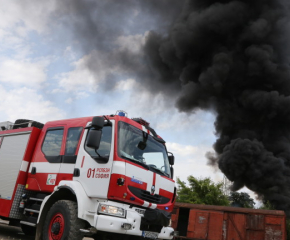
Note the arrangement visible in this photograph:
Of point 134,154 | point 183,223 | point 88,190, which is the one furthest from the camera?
point 183,223

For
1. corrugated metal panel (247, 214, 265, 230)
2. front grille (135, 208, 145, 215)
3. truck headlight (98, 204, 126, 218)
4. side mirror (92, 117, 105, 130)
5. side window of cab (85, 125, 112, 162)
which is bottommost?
truck headlight (98, 204, 126, 218)

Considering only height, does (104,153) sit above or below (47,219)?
above

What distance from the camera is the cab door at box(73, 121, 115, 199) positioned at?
181 inches

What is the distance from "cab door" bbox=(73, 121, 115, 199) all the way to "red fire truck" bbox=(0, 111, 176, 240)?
0.02 metres

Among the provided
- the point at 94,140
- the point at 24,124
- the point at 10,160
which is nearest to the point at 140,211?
the point at 94,140

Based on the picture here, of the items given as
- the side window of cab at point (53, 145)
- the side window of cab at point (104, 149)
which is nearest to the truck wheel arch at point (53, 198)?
the side window of cab at point (53, 145)

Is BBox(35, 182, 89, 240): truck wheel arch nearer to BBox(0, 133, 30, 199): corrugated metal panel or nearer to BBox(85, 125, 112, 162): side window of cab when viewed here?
BBox(85, 125, 112, 162): side window of cab

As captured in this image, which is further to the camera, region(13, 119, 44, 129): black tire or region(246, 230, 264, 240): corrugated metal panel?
region(246, 230, 264, 240): corrugated metal panel

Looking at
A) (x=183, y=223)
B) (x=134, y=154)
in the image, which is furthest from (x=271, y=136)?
(x=134, y=154)

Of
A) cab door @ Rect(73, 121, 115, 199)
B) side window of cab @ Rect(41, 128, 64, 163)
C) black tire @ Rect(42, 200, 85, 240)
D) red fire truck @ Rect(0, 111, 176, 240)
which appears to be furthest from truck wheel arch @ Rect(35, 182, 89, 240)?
side window of cab @ Rect(41, 128, 64, 163)

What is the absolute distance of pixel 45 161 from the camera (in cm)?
570

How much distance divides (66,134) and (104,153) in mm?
1256

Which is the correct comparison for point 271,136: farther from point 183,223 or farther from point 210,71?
point 183,223

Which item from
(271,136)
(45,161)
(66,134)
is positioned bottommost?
(45,161)
